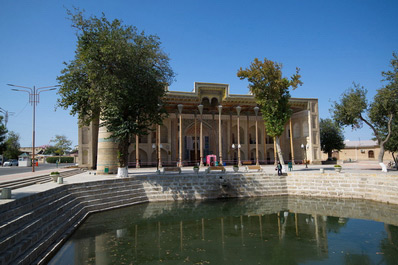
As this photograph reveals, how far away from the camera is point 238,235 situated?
8.65 metres

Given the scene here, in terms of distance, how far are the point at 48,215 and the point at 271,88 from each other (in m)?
15.2

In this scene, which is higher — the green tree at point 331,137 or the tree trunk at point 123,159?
the green tree at point 331,137

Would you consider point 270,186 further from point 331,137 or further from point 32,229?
point 331,137

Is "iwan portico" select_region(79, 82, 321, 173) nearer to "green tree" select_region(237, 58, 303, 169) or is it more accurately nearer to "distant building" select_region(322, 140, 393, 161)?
"green tree" select_region(237, 58, 303, 169)

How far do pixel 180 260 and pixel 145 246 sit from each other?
58.6 inches

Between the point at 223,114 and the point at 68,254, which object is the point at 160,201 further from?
→ the point at 223,114

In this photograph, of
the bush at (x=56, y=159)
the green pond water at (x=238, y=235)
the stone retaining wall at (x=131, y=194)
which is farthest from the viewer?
the bush at (x=56, y=159)

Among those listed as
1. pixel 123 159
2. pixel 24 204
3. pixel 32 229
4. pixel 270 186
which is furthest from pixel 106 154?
pixel 32 229

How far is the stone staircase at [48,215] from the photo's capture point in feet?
18.5

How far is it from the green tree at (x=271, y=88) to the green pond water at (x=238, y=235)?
6.65 metres

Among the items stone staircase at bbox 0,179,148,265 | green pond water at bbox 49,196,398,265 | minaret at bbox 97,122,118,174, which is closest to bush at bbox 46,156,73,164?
minaret at bbox 97,122,118,174

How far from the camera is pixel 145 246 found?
24.7ft

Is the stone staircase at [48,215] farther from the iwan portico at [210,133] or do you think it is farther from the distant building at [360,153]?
the distant building at [360,153]

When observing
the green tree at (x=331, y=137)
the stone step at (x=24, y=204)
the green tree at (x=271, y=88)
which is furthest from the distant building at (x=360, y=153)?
the stone step at (x=24, y=204)
